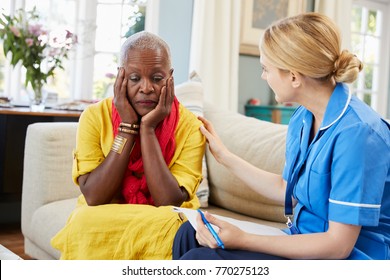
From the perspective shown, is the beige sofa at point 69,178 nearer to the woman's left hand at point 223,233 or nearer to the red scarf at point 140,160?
the red scarf at point 140,160

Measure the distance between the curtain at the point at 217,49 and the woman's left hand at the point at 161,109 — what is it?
2.80 m

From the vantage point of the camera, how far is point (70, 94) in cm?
445

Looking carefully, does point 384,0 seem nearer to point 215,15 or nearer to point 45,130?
point 215,15


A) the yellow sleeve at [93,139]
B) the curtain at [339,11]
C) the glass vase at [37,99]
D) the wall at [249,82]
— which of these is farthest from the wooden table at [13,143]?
the curtain at [339,11]

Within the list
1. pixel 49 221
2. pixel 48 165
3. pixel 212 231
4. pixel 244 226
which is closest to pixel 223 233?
pixel 212 231

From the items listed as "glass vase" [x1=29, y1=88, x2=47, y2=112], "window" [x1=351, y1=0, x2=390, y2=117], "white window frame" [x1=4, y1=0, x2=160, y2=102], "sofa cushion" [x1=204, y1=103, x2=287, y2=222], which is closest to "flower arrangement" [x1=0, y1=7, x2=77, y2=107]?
"glass vase" [x1=29, y1=88, x2=47, y2=112]

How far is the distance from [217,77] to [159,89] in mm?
3072

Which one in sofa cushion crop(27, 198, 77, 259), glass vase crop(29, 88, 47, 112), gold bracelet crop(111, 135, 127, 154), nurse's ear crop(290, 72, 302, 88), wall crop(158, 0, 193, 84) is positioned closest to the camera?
nurse's ear crop(290, 72, 302, 88)

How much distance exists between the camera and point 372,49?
22.8 feet

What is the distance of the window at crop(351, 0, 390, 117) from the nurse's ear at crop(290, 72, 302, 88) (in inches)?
213

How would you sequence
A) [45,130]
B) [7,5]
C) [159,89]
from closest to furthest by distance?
[159,89], [45,130], [7,5]

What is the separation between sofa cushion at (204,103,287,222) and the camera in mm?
2369

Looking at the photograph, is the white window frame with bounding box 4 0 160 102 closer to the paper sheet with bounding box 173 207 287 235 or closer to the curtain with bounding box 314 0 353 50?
the curtain with bounding box 314 0 353 50
